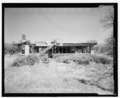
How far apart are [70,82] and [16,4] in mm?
1837

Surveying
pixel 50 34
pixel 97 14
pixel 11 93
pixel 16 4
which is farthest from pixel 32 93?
pixel 97 14

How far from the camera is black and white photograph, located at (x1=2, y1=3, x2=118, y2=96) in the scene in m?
2.21

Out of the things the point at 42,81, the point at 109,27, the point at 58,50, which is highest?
the point at 109,27

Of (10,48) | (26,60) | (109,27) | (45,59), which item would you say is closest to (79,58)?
(45,59)

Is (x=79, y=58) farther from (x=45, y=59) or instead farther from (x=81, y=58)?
(x=45, y=59)

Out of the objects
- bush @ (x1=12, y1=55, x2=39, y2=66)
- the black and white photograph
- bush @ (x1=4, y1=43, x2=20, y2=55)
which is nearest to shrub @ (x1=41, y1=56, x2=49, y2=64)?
the black and white photograph

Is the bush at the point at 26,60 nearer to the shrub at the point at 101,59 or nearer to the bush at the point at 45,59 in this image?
the bush at the point at 45,59

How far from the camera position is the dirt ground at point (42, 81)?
7.23ft

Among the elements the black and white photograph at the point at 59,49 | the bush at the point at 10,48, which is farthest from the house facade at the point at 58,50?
the bush at the point at 10,48

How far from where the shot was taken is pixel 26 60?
7.45ft

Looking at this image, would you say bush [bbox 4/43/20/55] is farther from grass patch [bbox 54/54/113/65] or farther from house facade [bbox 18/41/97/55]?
grass patch [bbox 54/54/113/65]

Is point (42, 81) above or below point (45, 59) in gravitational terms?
below

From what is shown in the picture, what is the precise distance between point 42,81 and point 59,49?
0.70 m

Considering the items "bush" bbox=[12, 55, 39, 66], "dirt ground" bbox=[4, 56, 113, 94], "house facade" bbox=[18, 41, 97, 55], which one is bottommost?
"dirt ground" bbox=[4, 56, 113, 94]
